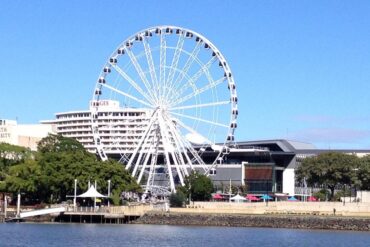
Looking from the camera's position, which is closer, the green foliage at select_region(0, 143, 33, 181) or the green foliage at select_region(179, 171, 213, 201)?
the green foliage at select_region(179, 171, 213, 201)

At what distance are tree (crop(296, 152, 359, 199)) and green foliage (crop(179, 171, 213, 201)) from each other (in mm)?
23024

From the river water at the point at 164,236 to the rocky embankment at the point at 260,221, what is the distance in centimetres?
298

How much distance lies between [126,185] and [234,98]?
19895mm

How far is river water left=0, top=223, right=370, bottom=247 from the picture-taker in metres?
90.4

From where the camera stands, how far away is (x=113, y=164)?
464 feet

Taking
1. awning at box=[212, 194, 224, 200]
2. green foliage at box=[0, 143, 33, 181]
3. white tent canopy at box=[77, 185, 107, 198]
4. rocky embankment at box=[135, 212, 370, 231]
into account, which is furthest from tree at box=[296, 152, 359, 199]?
green foliage at box=[0, 143, 33, 181]

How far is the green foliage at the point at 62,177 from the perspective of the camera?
137 meters

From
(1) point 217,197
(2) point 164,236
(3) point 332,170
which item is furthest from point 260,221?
(1) point 217,197

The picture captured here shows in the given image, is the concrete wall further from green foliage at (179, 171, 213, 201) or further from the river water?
the river water

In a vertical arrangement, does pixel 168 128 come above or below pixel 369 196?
above

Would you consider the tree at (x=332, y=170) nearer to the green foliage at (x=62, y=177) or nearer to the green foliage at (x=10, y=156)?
the green foliage at (x=62, y=177)

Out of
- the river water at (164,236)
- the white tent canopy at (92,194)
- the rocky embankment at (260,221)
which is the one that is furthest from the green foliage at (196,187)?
the river water at (164,236)

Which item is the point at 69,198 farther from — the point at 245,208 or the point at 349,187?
the point at 349,187

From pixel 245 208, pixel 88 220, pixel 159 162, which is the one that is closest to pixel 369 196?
pixel 245 208
